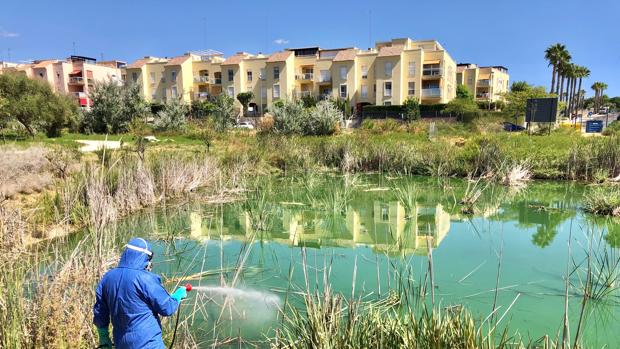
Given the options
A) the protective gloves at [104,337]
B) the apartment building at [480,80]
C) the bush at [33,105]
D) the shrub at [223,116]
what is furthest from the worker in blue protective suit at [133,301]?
the apartment building at [480,80]

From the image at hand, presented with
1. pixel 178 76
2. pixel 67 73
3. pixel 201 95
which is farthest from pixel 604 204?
pixel 67 73

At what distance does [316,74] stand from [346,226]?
44160 mm

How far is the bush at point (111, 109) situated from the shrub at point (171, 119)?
77.5 inches

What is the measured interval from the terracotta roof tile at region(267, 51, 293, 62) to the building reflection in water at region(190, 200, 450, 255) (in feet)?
138

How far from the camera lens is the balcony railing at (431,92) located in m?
47.2

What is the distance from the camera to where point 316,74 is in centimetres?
5269

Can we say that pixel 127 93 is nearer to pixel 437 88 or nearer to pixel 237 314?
pixel 237 314

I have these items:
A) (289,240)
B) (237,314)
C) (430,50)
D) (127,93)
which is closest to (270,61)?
(430,50)

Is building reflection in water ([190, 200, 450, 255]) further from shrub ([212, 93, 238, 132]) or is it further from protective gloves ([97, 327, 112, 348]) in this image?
shrub ([212, 93, 238, 132])

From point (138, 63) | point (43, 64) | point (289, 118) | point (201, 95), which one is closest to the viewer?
point (289, 118)

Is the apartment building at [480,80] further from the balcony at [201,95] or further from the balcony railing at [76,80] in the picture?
the balcony railing at [76,80]

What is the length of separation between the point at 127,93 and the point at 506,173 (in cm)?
2455

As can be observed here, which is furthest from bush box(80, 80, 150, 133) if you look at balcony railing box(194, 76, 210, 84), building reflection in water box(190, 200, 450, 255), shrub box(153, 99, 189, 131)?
balcony railing box(194, 76, 210, 84)

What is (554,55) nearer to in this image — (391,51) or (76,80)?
(391,51)
